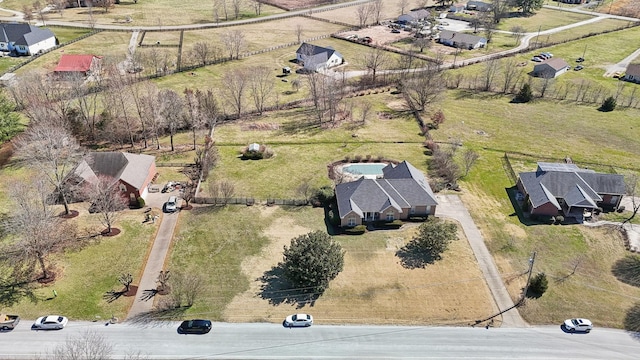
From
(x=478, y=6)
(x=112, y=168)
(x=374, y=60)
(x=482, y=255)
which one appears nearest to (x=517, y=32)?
(x=478, y=6)

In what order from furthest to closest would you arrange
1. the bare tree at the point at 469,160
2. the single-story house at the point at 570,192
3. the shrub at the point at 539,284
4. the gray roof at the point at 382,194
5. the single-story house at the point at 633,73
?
the single-story house at the point at 633,73, the bare tree at the point at 469,160, the single-story house at the point at 570,192, the gray roof at the point at 382,194, the shrub at the point at 539,284

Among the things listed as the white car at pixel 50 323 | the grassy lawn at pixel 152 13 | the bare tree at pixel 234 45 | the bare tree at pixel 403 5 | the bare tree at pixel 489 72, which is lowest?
the white car at pixel 50 323

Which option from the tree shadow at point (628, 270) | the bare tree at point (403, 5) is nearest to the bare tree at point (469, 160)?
the tree shadow at point (628, 270)

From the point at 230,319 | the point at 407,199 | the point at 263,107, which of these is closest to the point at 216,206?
the point at 230,319

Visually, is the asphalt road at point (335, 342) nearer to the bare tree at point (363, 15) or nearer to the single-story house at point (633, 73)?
the single-story house at point (633, 73)

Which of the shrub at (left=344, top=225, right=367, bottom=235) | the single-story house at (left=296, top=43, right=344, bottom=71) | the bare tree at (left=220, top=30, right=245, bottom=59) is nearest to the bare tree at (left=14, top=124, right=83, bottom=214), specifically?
the shrub at (left=344, top=225, right=367, bottom=235)

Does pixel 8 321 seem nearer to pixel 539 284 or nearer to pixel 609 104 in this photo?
pixel 539 284

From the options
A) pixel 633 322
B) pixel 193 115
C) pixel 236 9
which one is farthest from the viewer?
pixel 236 9
